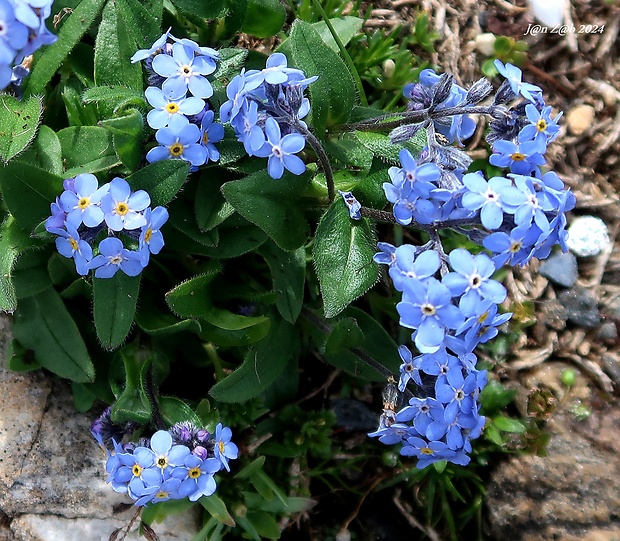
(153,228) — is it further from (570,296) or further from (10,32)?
(570,296)

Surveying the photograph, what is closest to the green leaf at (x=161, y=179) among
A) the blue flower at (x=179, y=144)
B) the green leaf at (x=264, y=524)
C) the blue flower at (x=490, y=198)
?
the blue flower at (x=179, y=144)

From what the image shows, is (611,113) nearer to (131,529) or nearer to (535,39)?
(535,39)

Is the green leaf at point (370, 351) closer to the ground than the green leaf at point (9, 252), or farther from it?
closer to the ground

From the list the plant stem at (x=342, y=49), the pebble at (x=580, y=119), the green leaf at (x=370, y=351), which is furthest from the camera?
the pebble at (x=580, y=119)

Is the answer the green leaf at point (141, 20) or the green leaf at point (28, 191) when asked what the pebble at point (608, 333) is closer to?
the green leaf at point (141, 20)

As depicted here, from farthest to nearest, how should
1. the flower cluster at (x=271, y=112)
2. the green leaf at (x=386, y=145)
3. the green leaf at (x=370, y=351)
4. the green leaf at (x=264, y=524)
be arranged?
the green leaf at (x=264, y=524) < the green leaf at (x=370, y=351) < the green leaf at (x=386, y=145) < the flower cluster at (x=271, y=112)

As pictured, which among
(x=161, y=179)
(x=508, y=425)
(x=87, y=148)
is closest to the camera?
(x=161, y=179)

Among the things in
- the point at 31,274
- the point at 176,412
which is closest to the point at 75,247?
the point at 31,274
